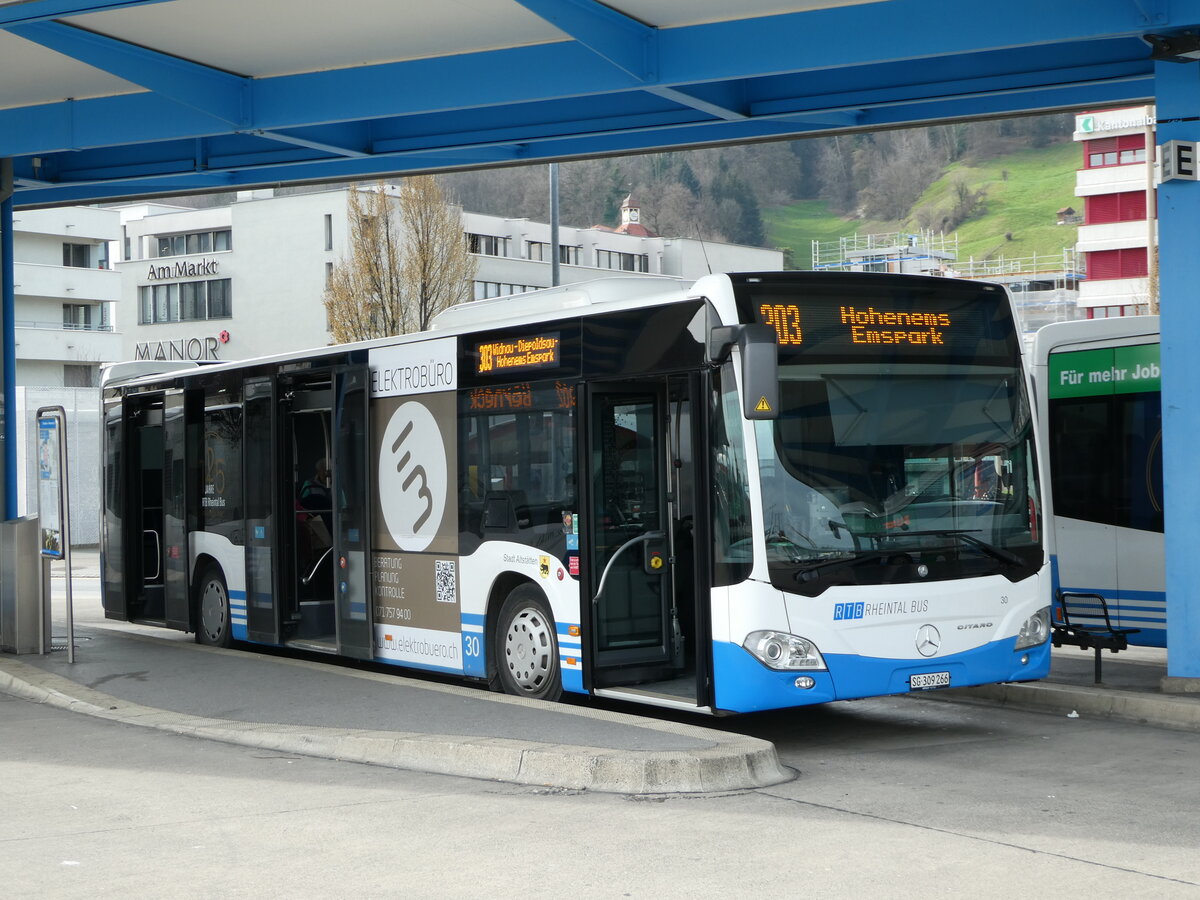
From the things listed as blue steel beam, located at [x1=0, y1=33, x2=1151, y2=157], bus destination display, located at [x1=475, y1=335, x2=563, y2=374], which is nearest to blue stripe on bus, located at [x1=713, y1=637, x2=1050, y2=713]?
bus destination display, located at [x1=475, y1=335, x2=563, y2=374]

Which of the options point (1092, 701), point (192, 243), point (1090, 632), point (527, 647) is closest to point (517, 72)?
point (527, 647)

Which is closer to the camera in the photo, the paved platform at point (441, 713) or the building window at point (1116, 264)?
the paved platform at point (441, 713)

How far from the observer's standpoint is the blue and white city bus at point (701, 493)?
9.25m

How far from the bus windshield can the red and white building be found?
95.1 m

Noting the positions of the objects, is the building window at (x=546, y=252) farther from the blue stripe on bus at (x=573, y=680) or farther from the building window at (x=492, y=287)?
the blue stripe on bus at (x=573, y=680)

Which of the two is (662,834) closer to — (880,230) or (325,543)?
(325,543)

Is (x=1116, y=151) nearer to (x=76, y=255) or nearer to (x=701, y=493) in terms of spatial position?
(x=76, y=255)

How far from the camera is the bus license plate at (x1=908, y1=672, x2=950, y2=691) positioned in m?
9.54

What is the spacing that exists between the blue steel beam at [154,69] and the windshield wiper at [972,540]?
7539mm

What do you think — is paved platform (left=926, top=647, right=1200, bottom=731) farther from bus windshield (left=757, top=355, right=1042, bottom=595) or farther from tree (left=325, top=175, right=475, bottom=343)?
tree (left=325, top=175, right=475, bottom=343)

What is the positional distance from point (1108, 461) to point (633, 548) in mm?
5431

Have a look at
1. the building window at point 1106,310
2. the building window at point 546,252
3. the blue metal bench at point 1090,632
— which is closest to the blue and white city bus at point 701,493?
the blue metal bench at point 1090,632

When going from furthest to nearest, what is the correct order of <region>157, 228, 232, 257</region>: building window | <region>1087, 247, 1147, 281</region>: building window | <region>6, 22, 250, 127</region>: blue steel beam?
1. <region>1087, 247, 1147, 281</region>: building window
2. <region>157, 228, 232, 257</region>: building window
3. <region>6, 22, 250, 127</region>: blue steel beam

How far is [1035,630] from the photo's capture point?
10062 mm
